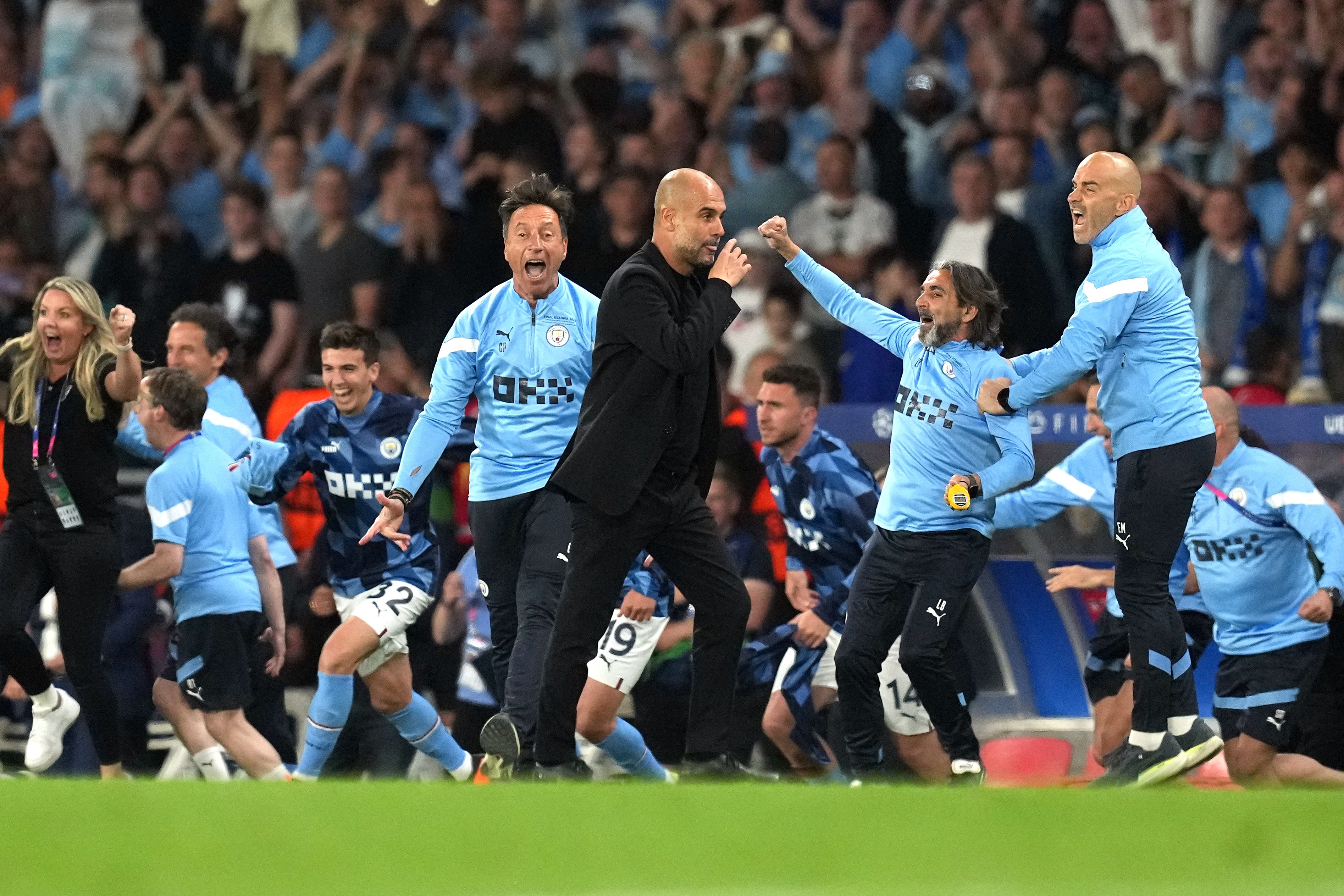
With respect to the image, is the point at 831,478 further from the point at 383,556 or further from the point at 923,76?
the point at 923,76

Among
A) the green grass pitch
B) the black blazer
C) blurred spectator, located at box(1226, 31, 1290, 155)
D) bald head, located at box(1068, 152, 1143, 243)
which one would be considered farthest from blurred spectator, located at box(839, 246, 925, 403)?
the green grass pitch

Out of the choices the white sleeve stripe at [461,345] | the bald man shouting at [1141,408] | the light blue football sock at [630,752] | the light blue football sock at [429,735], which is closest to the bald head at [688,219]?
the bald man shouting at [1141,408]

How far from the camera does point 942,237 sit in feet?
37.5

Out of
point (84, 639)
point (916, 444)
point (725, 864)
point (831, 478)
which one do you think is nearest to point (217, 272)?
point (84, 639)

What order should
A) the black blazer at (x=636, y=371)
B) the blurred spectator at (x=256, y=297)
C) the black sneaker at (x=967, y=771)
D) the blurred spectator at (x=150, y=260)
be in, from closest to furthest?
1. the black blazer at (x=636, y=371)
2. the black sneaker at (x=967, y=771)
3. the blurred spectator at (x=256, y=297)
4. the blurred spectator at (x=150, y=260)

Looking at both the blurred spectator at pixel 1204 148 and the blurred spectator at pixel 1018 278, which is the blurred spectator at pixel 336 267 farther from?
the blurred spectator at pixel 1204 148

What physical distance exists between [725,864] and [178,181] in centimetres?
969

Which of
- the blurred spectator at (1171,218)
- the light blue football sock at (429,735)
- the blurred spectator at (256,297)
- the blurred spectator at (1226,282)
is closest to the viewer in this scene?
the light blue football sock at (429,735)

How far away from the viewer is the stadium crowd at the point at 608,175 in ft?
31.3

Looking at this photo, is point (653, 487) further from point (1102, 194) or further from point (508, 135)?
point (508, 135)

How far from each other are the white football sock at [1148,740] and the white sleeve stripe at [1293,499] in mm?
1774

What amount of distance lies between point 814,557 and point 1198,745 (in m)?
2.30

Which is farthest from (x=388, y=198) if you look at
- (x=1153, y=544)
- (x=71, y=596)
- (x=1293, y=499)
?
(x=1153, y=544)

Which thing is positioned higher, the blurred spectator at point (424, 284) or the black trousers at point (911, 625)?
the blurred spectator at point (424, 284)
